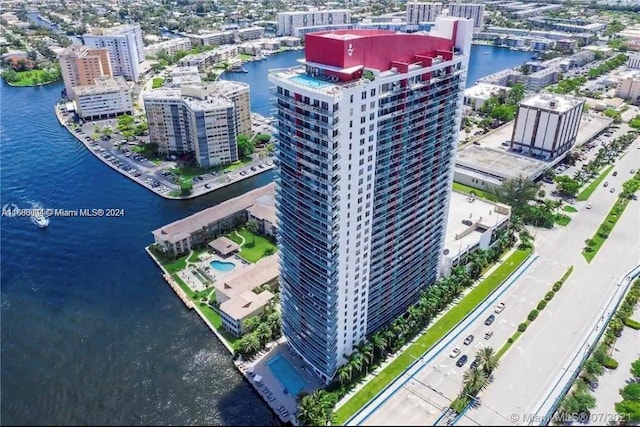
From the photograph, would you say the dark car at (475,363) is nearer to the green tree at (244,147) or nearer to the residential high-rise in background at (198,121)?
the residential high-rise in background at (198,121)

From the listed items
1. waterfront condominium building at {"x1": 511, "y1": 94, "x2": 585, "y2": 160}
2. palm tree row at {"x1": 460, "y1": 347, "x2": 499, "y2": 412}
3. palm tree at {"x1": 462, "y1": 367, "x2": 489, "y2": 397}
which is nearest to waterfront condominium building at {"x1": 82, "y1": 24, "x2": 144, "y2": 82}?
waterfront condominium building at {"x1": 511, "y1": 94, "x2": 585, "y2": 160}

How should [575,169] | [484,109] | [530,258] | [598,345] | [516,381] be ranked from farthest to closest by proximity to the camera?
[484,109], [575,169], [530,258], [598,345], [516,381]

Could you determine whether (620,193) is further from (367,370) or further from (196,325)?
(196,325)

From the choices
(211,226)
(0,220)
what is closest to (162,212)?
(211,226)

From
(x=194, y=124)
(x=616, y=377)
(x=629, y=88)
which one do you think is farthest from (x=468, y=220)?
(x=629, y=88)

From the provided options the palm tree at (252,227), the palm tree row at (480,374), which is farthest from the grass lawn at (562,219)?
the palm tree at (252,227)

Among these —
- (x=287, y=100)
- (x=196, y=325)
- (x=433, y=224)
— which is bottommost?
(x=196, y=325)
